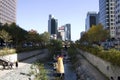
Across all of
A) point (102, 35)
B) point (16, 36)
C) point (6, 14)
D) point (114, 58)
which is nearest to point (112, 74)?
point (114, 58)

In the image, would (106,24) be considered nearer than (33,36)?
No

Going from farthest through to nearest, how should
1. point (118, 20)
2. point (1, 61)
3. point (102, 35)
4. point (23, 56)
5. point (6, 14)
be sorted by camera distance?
point (6, 14)
point (118, 20)
point (102, 35)
point (23, 56)
point (1, 61)

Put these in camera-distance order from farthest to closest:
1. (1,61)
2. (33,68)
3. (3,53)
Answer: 1. (3,53)
2. (1,61)
3. (33,68)

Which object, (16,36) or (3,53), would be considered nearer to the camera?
(3,53)

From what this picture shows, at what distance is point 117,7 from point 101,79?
10906 cm

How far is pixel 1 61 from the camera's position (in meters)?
56.8

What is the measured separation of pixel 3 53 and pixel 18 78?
2251cm

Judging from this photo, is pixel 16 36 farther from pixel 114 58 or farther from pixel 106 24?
pixel 106 24

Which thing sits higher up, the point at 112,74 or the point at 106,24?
the point at 106,24

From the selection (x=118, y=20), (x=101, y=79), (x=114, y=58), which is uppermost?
(x=118, y=20)

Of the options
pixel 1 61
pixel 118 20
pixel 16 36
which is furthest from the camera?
pixel 118 20

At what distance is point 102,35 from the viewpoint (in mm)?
132250

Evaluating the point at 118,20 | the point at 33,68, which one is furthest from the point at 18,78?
the point at 118,20

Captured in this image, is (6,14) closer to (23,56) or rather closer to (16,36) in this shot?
(16,36)
